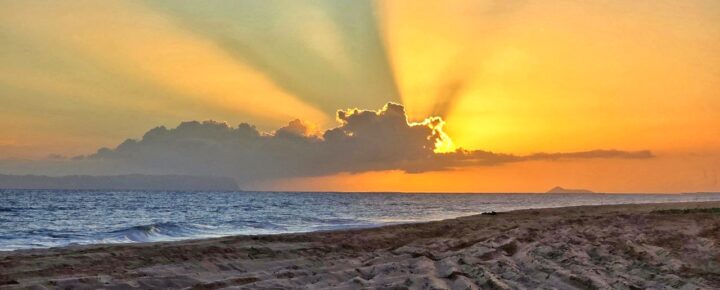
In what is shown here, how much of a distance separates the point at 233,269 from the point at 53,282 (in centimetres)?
346

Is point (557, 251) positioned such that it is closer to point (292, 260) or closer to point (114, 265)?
point (292, 260)

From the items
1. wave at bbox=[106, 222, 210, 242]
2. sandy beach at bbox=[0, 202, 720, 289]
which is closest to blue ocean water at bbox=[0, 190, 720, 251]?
wave at bbox=[106, 222, 210, 242]

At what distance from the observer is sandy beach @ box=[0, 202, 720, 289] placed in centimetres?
912

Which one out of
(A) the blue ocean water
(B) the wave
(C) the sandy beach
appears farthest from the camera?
(A) the blue ocean water

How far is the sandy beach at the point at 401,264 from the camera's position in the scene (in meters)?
9.12

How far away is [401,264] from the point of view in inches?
429

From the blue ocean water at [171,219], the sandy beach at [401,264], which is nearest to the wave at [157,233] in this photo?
the blue ocean water at [171,219]

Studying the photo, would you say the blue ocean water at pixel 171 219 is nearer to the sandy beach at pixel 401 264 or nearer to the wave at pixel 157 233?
the wave at pixel 157 233

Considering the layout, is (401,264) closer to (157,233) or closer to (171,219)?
(157,233)

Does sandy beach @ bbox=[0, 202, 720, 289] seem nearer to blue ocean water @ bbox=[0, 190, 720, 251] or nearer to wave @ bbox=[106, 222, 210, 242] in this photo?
wave @ bbox=[106, 222, 210, 242]

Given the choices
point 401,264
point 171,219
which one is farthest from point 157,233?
point 171,219

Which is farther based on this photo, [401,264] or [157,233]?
[157,233]

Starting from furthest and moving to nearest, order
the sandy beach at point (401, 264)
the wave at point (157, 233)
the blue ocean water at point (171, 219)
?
1. the blue ocean water at point (171, 219)
2. the wave at point (157, 233)
3. the sandy beach at point (401, 264)

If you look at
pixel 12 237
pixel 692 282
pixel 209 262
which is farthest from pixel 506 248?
pixel 12 237
